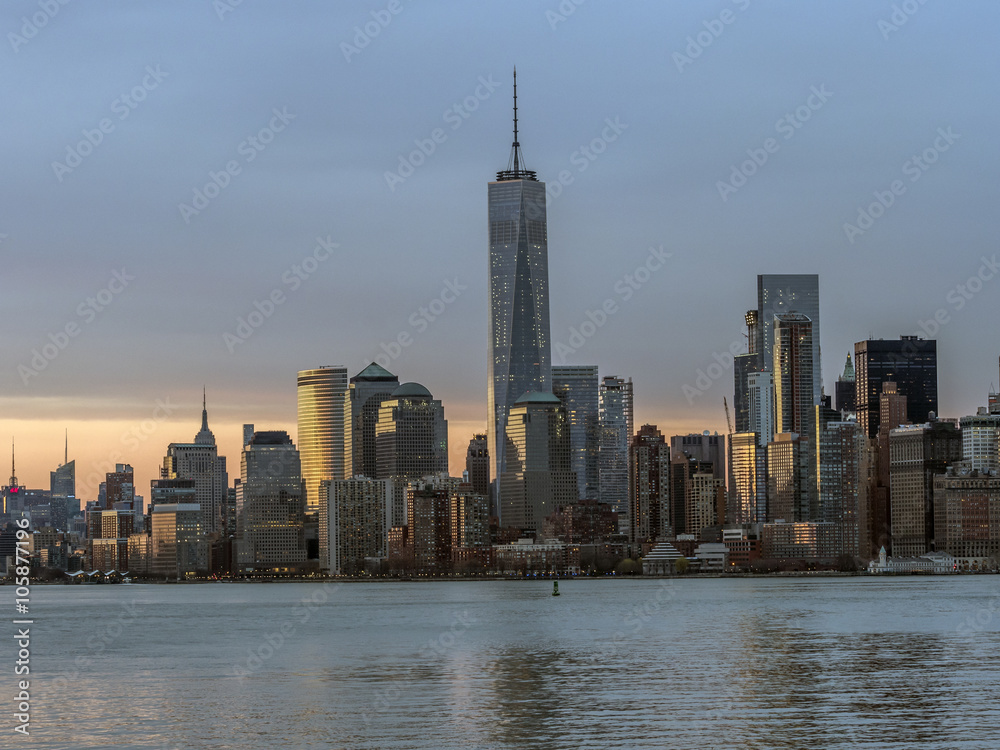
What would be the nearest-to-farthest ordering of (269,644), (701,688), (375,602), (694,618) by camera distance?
(701,688), (269,644), (694,618), (375,602)

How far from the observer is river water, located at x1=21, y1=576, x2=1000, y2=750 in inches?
2211

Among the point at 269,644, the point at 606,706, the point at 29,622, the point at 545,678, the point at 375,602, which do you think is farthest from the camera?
the point at 375,602

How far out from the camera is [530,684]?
73.8 meters

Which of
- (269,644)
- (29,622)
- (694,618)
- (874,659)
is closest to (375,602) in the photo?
(29,622)

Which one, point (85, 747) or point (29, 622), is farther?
point (29, 622)

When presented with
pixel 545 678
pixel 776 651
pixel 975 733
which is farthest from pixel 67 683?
pixel 975 733

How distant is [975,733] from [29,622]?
119m

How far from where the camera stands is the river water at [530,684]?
2211 inches

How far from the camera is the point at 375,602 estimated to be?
198 m

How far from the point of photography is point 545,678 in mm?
76562

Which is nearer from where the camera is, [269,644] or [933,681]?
[933,681]

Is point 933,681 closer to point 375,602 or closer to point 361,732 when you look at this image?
point 361,732

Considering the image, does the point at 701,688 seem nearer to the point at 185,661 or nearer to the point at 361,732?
the point at 361,732

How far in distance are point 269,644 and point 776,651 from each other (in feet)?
116
